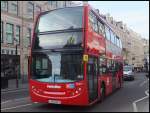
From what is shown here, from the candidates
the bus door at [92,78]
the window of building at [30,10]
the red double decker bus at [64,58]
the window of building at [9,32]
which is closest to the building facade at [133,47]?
the window of building at [30,10]

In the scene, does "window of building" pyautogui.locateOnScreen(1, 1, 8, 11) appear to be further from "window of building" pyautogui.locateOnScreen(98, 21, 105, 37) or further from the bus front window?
the bus front window

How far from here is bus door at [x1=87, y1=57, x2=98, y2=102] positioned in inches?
503

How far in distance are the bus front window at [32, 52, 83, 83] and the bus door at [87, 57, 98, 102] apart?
1.74 feet

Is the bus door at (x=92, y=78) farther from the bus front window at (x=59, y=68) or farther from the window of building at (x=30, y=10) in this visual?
the window of building at (x=30, y=10)

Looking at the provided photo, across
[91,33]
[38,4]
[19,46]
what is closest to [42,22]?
[91,33]

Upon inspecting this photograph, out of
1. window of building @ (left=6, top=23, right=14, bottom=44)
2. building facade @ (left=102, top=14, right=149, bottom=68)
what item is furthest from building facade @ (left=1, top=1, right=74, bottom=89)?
building facade @ (left=102, top=14, right=149, bottom=68)

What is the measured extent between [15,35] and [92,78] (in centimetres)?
3054

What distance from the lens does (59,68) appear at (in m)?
12.4

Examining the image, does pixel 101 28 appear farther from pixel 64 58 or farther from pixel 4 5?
pixel 4 5

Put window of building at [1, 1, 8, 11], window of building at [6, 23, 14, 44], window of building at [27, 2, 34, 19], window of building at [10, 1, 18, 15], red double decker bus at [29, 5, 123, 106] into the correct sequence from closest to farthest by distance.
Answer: red double decker bus at [29, 5, 123, 106] → window of building at [1, 1, 8, 11] → window of building at [6, 23, 14, 44] → window of building at [10, 1, 18, 15] → window of building at [27, 2, 34, 19]

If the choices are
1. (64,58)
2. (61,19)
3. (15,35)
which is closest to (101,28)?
(61,19)

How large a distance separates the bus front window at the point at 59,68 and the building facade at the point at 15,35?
81.7 feet

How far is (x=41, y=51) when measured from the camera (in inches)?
503

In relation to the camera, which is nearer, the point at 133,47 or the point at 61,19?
the point at 61,19
